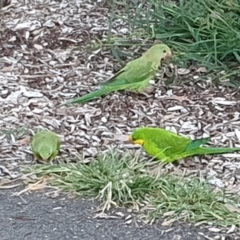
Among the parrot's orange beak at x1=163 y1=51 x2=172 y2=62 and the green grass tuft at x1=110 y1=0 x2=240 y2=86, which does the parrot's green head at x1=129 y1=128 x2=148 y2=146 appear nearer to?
the parrot's orange beak at x1=163 y1=51 x2=172 y2=62

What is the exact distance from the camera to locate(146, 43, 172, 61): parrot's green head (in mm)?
4529

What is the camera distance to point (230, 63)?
15.8 feet

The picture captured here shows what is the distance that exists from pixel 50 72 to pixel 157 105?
0.71 meters

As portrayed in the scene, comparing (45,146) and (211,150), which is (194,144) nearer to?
(211,150)

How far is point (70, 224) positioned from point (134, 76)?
1.24m

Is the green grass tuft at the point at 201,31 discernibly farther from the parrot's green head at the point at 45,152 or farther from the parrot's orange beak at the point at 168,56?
the parrot's green head at the point at 45,152

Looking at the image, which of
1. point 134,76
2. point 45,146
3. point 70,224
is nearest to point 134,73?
point 134,76

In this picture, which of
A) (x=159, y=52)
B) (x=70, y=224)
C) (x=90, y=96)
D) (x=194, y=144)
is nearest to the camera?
(x=70, y=224)

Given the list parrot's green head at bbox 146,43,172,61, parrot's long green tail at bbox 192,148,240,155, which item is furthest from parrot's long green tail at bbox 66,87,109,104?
parrot's long green tail at bbox 192,148,240,155

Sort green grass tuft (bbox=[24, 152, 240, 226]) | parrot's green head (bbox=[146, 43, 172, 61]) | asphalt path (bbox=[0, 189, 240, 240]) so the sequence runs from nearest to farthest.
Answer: asphalt path (bbox=[0, 189, 240, 240]), green grass tuft (bbox=[24, 152, 240, 226]), parrot's green head (bbox=[146, 43, 172, 61])

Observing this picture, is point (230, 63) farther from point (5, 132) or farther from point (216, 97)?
point (5, 132)

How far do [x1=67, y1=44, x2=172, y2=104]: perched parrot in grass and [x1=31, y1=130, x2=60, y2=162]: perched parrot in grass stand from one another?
1.87 feet

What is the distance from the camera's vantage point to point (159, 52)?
455cm

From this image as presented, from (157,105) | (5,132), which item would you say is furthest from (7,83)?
(157,105)
